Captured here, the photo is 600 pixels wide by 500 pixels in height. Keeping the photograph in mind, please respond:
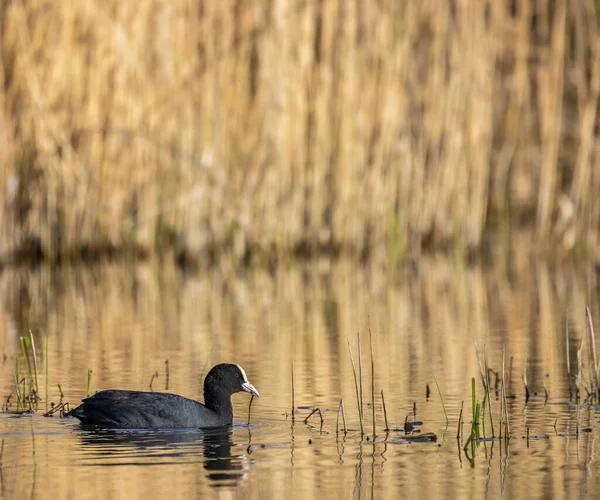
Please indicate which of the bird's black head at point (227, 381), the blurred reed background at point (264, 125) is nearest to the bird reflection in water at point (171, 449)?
the bird's black head at point (227, 381)

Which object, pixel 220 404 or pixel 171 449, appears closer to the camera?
pixel 171 449

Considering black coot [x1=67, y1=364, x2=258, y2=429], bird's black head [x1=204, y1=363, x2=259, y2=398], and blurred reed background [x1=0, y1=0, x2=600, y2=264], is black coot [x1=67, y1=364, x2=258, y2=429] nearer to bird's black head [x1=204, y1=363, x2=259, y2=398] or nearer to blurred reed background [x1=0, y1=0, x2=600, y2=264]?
bird's black head [x1=204, y1=363, x2=259, y2=398]

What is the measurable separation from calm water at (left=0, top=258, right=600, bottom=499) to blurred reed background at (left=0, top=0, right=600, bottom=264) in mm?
554

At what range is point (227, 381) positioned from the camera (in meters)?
7.00

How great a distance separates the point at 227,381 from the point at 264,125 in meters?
8.36

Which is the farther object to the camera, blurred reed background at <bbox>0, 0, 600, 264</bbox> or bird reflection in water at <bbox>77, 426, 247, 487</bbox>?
blurred reed background at <bbox>0, 0, 600, 264</bbox>

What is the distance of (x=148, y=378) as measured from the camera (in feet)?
26.8

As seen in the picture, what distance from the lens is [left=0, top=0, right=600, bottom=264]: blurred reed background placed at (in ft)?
47.7

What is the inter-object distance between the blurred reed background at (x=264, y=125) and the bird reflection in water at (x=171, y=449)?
7922 mm

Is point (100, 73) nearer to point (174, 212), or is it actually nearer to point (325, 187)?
point (174, 212)

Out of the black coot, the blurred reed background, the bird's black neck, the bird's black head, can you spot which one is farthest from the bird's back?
the blurred reed background

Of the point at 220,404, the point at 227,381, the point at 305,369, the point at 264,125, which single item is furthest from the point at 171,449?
the point at 264,125

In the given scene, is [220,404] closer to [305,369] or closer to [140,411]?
[140,411]

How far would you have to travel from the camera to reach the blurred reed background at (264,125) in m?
14.5
